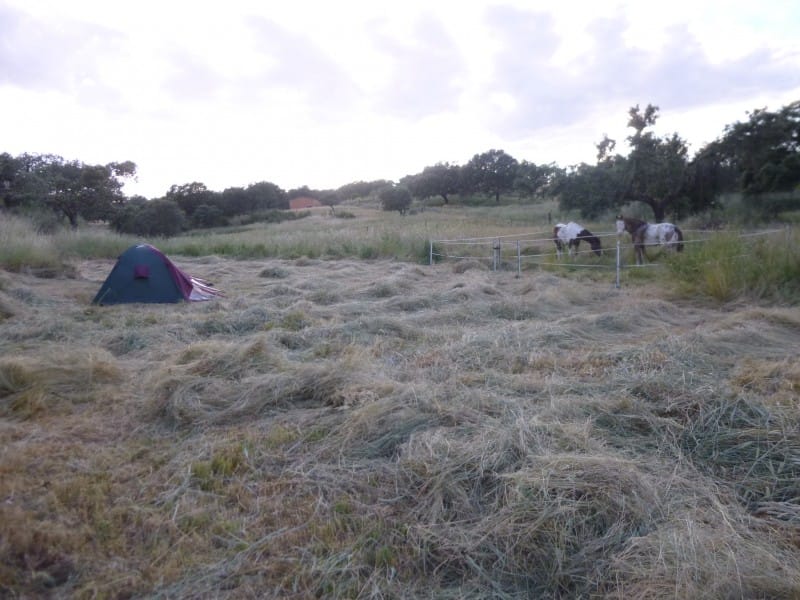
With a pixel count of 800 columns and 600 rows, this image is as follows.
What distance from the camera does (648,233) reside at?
14141 mm

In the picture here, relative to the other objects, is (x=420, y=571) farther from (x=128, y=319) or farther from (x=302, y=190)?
(x=302, y=190)

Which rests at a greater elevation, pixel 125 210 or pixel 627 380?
pixel 125 210

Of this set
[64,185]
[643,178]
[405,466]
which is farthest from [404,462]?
[64,185]

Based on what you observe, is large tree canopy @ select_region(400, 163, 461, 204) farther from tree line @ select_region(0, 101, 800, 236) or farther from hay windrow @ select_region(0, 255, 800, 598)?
hay windrow @ select_region(0, 255, 800, 598)

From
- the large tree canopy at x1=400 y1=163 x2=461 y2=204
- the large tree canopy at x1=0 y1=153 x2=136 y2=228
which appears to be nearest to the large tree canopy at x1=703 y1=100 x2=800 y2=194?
the large tree canopy at x1=0 y1=153 x2=136 y2=228

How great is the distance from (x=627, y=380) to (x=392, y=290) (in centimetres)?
622

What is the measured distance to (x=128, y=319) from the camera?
8047 mm

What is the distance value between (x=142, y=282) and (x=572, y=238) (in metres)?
10.9

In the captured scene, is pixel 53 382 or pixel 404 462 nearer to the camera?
pixel 404 462

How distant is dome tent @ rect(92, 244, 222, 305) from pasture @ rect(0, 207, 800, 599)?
2.72 m

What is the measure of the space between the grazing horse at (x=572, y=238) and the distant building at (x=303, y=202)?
55928 mm

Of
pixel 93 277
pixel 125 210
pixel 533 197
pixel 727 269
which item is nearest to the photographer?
pixel 727 269

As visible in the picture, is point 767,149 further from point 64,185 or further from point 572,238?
point 64,185

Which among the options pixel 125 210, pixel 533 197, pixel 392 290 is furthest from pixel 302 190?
pixel 392 290
